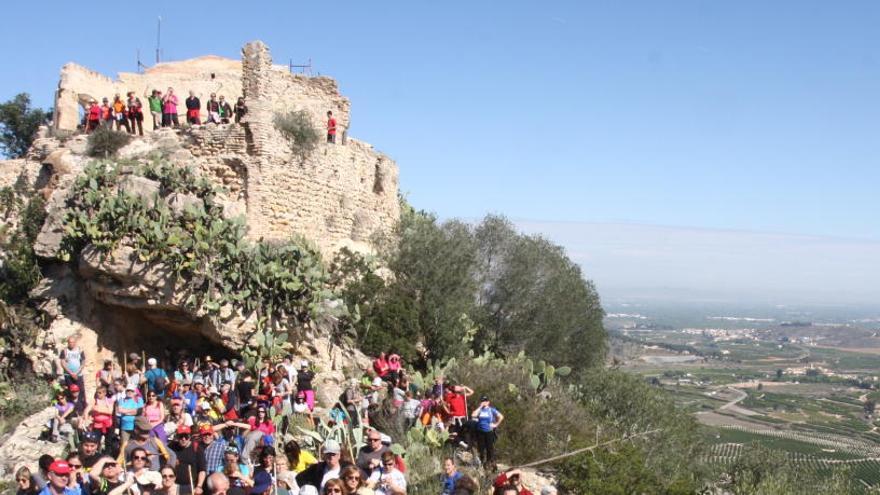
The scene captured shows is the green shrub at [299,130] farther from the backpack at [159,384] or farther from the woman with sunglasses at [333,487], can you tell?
the woman with sunglasses at [333,487]

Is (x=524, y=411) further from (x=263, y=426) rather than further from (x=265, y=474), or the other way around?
(x=265, y=474)

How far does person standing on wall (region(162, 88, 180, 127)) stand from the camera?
754 inches

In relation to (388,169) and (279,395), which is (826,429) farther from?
(279,395)

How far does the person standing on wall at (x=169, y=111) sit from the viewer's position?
19.2 m

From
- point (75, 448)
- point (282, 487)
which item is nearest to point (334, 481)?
point (282, 487)

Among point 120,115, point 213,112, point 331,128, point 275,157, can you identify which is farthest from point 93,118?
point 331,128

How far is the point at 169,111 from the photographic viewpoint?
62.8ft

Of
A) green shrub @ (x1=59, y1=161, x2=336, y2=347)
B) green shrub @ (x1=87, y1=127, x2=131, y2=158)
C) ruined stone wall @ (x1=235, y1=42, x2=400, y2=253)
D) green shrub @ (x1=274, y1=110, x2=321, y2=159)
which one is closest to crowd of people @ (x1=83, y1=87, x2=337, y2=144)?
green shrub @ (x1=87, y1=127, x2=131, y2=158)

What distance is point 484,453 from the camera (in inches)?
447

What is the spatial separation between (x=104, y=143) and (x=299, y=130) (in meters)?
4.87

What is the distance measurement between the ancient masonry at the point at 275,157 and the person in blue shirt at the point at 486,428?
8967mm

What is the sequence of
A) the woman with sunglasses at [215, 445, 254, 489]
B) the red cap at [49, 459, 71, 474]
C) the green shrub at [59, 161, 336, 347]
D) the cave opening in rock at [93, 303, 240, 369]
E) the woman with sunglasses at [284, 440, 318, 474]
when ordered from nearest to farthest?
the red cap at [49, 459, 71, 474] → the woman with sunglasses at [215, 445, 254, 489] → the woman with sunglasses at [284, 440, 318, 474] → the green shrub at [59, 161, 336, 347] → the cave opening in rock at [93, 303, 240, 369]

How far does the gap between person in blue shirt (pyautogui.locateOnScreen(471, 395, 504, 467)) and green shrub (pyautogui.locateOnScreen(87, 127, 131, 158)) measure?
40.1 ft

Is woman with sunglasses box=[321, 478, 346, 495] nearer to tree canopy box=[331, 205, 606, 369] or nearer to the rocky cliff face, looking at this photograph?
the rocky cliff face
